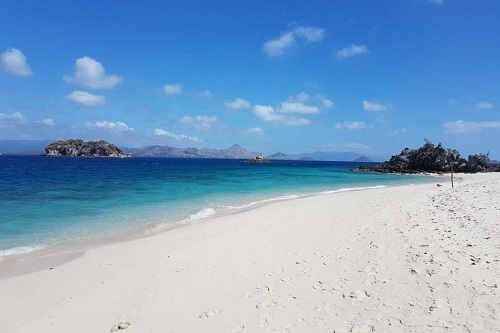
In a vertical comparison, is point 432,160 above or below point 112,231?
above

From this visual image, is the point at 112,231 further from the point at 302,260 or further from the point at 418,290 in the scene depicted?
the point at 418,290

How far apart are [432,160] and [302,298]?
78.4 metres

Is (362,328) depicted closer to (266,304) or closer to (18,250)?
(266,304)

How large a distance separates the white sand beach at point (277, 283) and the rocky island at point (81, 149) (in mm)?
194781

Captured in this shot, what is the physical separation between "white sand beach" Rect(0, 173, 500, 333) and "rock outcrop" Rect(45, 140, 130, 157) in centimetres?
19476

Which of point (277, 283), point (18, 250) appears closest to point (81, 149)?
point (18, 250)

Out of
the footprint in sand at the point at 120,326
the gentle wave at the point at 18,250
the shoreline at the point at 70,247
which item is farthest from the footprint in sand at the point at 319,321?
the gentle wave at the point at 18,250

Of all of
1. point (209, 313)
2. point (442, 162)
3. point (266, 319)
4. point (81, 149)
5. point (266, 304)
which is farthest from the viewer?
point (81, 149)

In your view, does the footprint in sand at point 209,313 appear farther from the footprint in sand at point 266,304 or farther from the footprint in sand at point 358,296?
the footprint in sand at point 358,296

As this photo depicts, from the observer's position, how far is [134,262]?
9586mm

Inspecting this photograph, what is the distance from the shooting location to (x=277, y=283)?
23.7 ft

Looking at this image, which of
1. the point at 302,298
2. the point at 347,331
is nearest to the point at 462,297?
the point at 347,331

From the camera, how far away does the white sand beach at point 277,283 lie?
18.0ft

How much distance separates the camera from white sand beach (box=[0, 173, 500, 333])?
549cm
